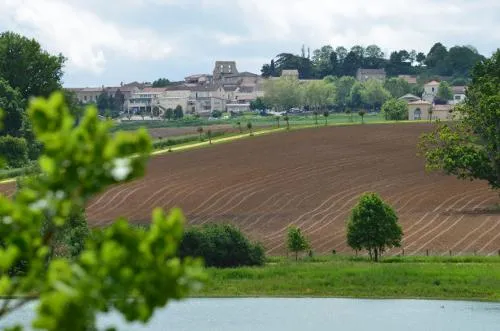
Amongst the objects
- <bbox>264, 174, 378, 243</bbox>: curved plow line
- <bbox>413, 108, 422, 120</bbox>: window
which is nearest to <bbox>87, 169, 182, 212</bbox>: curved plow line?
<bbox>264, 174, 378, 243</bbox>: curved plow line

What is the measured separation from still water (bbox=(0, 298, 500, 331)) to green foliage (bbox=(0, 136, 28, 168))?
51.4 meters

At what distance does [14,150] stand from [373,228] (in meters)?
49.5

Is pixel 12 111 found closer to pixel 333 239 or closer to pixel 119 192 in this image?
pixel 119 192

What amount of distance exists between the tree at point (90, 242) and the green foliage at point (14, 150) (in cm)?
9023

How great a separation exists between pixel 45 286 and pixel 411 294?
40432mm

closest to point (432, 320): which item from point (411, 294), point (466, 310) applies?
point (466, 310)

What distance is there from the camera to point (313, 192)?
77.8 m

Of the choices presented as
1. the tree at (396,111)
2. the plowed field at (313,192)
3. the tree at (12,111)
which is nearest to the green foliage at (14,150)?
the tree at (12,111)

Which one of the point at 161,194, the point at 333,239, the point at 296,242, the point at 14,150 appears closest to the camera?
the point at 296,242

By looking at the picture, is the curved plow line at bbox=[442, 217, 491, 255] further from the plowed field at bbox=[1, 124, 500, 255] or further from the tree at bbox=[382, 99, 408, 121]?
the tree at bbox=[382, 99, 408, 121]

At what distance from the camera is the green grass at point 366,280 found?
4738cm

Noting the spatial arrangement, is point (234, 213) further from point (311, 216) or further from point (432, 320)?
point (432, 320)

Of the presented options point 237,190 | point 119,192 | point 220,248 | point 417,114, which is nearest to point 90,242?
point 220,248

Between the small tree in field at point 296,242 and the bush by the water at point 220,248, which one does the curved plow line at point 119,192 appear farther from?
the bush by the water at point 220,248
